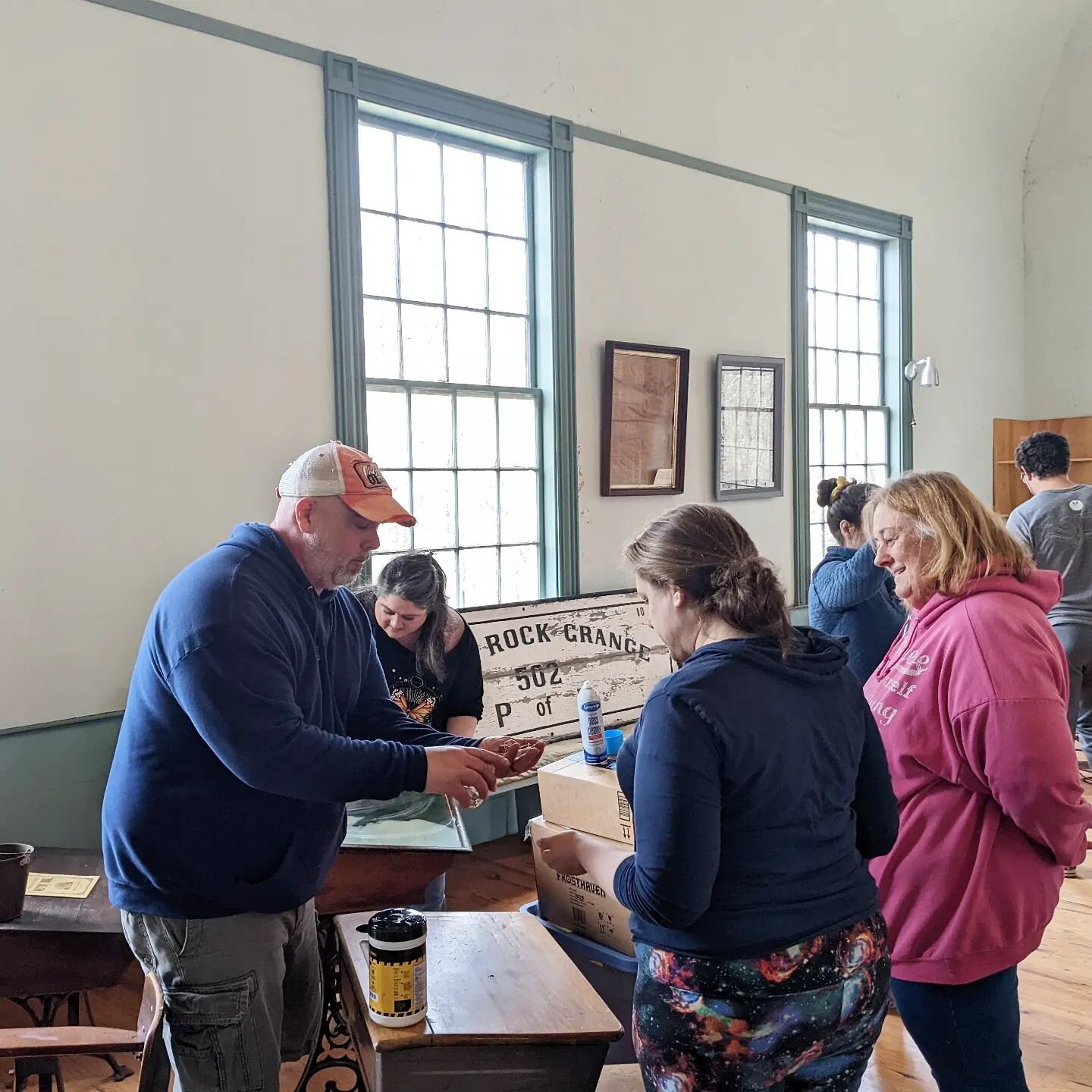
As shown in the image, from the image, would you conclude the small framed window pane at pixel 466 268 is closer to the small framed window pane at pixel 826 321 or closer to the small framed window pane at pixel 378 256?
the small framed window pane at pixel 378 256

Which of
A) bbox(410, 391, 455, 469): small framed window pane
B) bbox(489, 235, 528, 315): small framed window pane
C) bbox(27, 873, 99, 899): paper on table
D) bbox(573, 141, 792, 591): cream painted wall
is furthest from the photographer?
bbox(573, 141, 792, 591): cream painted wall

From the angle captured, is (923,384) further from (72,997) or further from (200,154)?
(72,997)

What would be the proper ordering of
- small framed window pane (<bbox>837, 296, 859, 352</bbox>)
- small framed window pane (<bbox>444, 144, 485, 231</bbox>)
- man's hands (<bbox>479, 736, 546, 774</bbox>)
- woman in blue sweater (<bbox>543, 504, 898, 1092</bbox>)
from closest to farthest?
woman in blue sweater (<bbox>543, 504, 898, 1092</bbox>), man's hands (<bbox>479, 736, 546, 774</bbox>), small framed window pane (<bbox>444, 144, 485, 231</bbox>), small framed window pane (<bbox>837, 296, 859, 352</bbox>)

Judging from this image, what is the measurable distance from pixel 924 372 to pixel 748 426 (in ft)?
6.94

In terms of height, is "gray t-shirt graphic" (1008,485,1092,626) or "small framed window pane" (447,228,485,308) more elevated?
"small framed window pane" (447,228,485,308)

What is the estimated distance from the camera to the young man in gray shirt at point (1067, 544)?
5395 mm

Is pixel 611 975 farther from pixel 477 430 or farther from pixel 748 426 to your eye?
pixel 748 426

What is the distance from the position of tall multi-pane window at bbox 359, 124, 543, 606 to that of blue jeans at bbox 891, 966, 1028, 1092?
323 centimetres

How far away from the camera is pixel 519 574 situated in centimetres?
552

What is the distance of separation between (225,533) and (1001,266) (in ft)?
24.0

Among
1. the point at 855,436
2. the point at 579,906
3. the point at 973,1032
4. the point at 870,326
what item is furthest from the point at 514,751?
the point at 870,326

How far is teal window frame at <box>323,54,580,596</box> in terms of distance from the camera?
4555 millimetres

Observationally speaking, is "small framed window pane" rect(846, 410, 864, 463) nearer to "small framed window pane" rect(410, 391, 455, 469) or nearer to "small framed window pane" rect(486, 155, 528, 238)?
"small framed window pane" rect(486, 155, 528, 238)

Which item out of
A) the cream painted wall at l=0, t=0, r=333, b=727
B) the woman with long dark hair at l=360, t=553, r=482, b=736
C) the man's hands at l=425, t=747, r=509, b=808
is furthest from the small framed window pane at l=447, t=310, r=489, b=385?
the man's hands at l=425, t=747, r=509, b=808
